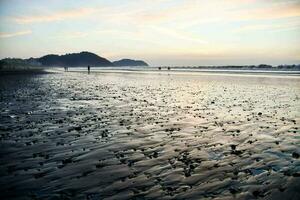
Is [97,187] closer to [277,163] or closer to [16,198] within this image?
[16,198]

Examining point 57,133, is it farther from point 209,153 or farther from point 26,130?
point 209,153

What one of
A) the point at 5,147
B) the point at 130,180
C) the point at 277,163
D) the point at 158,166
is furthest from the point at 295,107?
the point at 5,147

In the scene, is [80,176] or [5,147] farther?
[5,147]

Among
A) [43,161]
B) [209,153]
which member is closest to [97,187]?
[43,161]

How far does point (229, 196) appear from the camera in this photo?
7812 millimetres

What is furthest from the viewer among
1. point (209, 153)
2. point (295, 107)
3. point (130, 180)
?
point (295, 107)

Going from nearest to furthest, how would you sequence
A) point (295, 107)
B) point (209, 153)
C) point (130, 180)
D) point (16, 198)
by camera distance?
1. point (16, 198)
2. point (130, 180)
3. point (209, 153)
4. point (295, 107)

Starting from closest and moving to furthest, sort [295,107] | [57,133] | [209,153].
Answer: [209,153] < [57,133] < [295,107]

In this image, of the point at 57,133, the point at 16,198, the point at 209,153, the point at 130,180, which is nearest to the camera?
the point at 16,198

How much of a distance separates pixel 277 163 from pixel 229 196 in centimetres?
387

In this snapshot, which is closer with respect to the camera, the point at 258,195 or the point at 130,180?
the point at 258,195

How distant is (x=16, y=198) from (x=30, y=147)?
5.27 m

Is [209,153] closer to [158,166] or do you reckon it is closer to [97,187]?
[158,166]

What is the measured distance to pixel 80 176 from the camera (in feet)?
30.0
